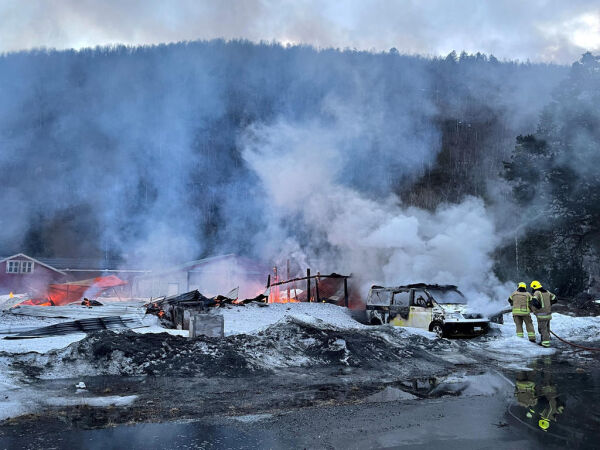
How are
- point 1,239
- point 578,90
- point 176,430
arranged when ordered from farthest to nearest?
point 1,239, point 578,90, point 176,430

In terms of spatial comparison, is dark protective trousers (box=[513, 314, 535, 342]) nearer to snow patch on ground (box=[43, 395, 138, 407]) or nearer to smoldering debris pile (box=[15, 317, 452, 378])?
smoldering debris pile (box=[15, 317, 452, 378])

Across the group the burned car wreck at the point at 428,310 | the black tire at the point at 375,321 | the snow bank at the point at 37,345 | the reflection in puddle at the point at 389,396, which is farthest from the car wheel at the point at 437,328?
the snow bank at the point at 37,345

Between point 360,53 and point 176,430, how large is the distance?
81553 millimetres

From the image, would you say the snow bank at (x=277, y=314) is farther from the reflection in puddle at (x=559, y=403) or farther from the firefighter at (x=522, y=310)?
the reflection in puddle at (x=559, y=403)

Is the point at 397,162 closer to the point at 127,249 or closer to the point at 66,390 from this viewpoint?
the point at 127,249

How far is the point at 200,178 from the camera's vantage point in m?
74.3

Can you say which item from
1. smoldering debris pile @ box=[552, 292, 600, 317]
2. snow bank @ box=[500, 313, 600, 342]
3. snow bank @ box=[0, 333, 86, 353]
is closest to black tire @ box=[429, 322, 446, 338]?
snow bank @ box=[500, 313, 600, 342]

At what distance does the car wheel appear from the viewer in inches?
518

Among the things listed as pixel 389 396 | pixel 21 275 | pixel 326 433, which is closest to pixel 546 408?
pixel 389 396

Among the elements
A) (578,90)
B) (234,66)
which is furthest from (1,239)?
(578,90)

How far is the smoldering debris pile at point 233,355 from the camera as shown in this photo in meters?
8.34

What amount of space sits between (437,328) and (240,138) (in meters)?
61.3

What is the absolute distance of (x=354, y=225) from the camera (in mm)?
24125

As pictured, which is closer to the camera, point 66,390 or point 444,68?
point 66,390
